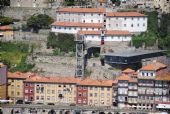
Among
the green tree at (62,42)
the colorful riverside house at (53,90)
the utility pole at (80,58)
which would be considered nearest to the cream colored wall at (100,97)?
the colorful riverside house at (53,90)

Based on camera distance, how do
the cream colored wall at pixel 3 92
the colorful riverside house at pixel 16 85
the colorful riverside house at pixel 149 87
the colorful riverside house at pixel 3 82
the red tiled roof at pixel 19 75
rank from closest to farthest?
the colorful riverside house at pixel 149 87
the cream colored wall at pixel 3 92
the colorful riverside house at pixel 3 82
the colorful riverside house at pixel 16 85
the red tiled roof at pixel 19 75

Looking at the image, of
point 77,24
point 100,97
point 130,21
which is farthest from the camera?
point 77,24

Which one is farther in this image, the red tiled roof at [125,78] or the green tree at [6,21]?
the green tree at [6,21]

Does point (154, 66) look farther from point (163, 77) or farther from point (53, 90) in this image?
point (53, 90)

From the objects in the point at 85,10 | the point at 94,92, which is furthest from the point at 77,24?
the point at 94,92

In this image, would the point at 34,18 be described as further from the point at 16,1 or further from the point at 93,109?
the point at 93,109

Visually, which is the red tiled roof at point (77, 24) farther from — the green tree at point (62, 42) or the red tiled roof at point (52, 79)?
the red tiled roof at point (52, 79)

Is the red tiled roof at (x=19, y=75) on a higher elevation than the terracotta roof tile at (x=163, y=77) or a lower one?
lower

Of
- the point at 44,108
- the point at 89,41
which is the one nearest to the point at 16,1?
the point at 89,41
